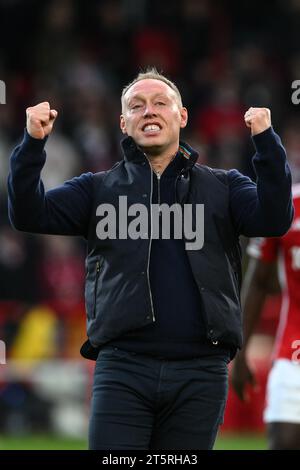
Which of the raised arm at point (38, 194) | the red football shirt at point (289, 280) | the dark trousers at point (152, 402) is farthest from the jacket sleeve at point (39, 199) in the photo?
the red football shirt at point (289, 280)

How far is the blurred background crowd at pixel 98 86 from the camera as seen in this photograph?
12891mm

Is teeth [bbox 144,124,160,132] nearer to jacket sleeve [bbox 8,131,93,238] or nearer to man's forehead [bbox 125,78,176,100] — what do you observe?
man's forehead [bbox 125,78,176,100]

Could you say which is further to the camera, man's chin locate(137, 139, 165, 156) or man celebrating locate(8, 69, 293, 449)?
man's chin locate(137, 139, 165, 156)

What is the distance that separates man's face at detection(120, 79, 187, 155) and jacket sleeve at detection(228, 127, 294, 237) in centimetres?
39

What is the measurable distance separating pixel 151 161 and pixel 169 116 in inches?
7.9

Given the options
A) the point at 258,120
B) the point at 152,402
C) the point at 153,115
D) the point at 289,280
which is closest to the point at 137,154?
the point at 153,115

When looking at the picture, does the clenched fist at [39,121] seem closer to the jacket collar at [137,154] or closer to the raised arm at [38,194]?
the raised arm at [38,194]

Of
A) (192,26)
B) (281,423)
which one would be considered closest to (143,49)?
(192,26)

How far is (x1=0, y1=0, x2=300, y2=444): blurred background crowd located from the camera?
12.9 metres

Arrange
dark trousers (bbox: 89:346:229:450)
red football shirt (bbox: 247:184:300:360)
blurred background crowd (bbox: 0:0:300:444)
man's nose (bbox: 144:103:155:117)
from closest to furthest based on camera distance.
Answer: dark trousers (bbox: 89:346:229:450) → man's nose (bbox: 144:103:155:117) → red football shirt (bbox: 247:184:300:360) → blurred background crowd (bbox: 0:0:300:444)

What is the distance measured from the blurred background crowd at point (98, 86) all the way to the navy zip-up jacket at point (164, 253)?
726cm

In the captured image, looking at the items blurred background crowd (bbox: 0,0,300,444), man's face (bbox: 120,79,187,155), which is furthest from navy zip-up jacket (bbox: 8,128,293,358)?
blurred background crowd (bbox: 0,0,300,444)

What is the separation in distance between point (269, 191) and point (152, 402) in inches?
36.4

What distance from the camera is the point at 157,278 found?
4.92 meters
